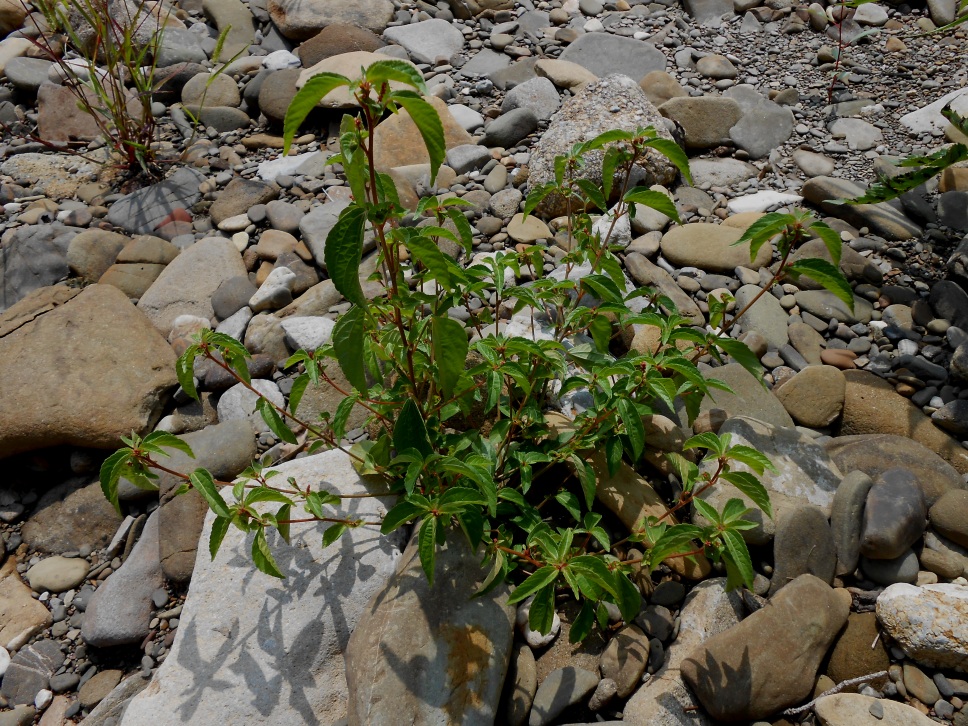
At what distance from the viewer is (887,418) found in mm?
2883

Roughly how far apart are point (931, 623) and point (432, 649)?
1.49 m

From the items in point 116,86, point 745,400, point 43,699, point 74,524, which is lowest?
point 43,699

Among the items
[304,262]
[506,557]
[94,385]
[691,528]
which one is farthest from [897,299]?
[94,385]

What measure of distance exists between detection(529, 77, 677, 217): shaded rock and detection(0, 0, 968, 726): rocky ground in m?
0.03

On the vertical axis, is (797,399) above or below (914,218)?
below

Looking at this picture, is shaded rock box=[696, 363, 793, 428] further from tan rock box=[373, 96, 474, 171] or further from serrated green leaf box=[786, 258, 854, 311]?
tan rock box=[373, 96, 474, 171]

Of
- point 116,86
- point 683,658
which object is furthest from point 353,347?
point 116,86

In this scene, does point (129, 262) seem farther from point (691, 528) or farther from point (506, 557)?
point (691, 528)

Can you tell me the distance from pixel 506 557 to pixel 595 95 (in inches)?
113

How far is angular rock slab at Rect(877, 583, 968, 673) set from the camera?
2.15 meters

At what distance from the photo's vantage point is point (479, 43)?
5.61m

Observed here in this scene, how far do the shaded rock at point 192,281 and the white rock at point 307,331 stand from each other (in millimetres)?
626

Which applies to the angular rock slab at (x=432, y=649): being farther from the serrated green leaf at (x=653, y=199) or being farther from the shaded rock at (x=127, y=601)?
the serrated green leaf at (x=653, y=199)

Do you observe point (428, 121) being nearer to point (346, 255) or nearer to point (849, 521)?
point (346, 255)
